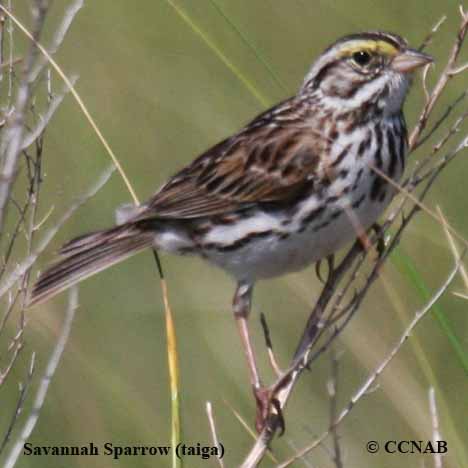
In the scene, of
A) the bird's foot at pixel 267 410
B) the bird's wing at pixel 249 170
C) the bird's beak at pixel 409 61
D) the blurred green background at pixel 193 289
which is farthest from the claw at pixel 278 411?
the bird's beak at pixel 409 61

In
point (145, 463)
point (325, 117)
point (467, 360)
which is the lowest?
point (467, 360)

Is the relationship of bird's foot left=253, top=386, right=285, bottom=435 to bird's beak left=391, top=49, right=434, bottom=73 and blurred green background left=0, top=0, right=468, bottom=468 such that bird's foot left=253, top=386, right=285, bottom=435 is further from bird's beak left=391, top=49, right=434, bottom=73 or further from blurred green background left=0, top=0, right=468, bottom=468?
bird's beak left=391, top=49, right=434, bottom=73

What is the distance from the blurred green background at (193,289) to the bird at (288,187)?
31cm

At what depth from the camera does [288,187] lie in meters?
4.37

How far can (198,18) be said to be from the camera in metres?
6.89

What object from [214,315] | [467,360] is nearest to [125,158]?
[214,315]

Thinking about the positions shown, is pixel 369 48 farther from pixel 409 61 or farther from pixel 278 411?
pixel 278 411

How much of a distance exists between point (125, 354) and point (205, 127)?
0.92 m

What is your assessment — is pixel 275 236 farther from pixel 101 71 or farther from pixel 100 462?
pixel 101 71

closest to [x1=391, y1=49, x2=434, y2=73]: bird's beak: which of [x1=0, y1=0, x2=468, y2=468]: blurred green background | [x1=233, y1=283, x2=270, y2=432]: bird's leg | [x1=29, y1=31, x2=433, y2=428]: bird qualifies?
[x1=29, y1=31, x2=433, y2=428]: bird

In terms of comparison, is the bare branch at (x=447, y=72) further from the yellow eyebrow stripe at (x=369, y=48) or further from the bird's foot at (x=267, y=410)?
the bird's foot at (x=267, y=410)

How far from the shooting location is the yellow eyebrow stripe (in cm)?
423

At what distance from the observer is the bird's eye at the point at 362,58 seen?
14.2 feet

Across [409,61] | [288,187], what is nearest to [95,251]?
[288,187]
